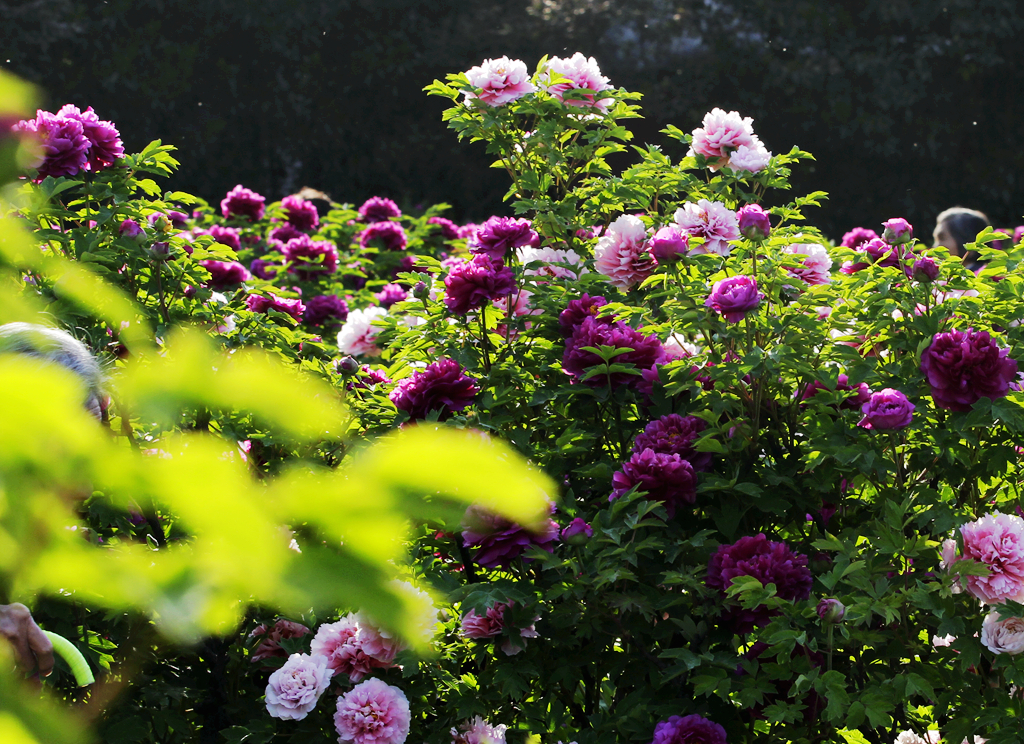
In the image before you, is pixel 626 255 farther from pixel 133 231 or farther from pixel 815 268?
pixel 133 231

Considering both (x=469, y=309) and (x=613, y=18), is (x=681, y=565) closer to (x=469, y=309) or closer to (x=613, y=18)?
(x=469, y=309)

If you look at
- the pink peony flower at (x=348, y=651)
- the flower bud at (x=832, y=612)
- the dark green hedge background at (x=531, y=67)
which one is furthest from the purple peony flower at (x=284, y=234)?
the dark green hedge background at (x=531, y=67)

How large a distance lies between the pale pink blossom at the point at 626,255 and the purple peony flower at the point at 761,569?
767mm

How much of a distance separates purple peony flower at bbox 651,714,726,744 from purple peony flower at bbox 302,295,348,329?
9.93ft

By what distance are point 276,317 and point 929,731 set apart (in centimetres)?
211

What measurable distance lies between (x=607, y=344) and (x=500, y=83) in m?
1.05

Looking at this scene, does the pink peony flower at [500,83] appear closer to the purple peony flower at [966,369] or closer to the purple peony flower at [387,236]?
the purple peony flower at [966,369]

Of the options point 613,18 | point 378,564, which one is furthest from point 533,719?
point 613,18

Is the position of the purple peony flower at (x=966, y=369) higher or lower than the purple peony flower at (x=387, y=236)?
lower

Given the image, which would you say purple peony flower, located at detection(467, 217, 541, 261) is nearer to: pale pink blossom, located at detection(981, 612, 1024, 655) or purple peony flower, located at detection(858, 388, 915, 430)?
purple peony flower, located at detection(858, 388, 915, 430)

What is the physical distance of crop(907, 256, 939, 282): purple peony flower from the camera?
2043 mm

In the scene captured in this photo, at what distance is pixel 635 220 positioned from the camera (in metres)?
2.41

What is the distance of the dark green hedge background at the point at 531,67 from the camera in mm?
12719

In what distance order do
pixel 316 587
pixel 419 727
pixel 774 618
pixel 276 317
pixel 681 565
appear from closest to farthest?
pixel 316 587 < pixel 774 618 < pixel 681 565 < pixel 419 727 < pixel 276 317
